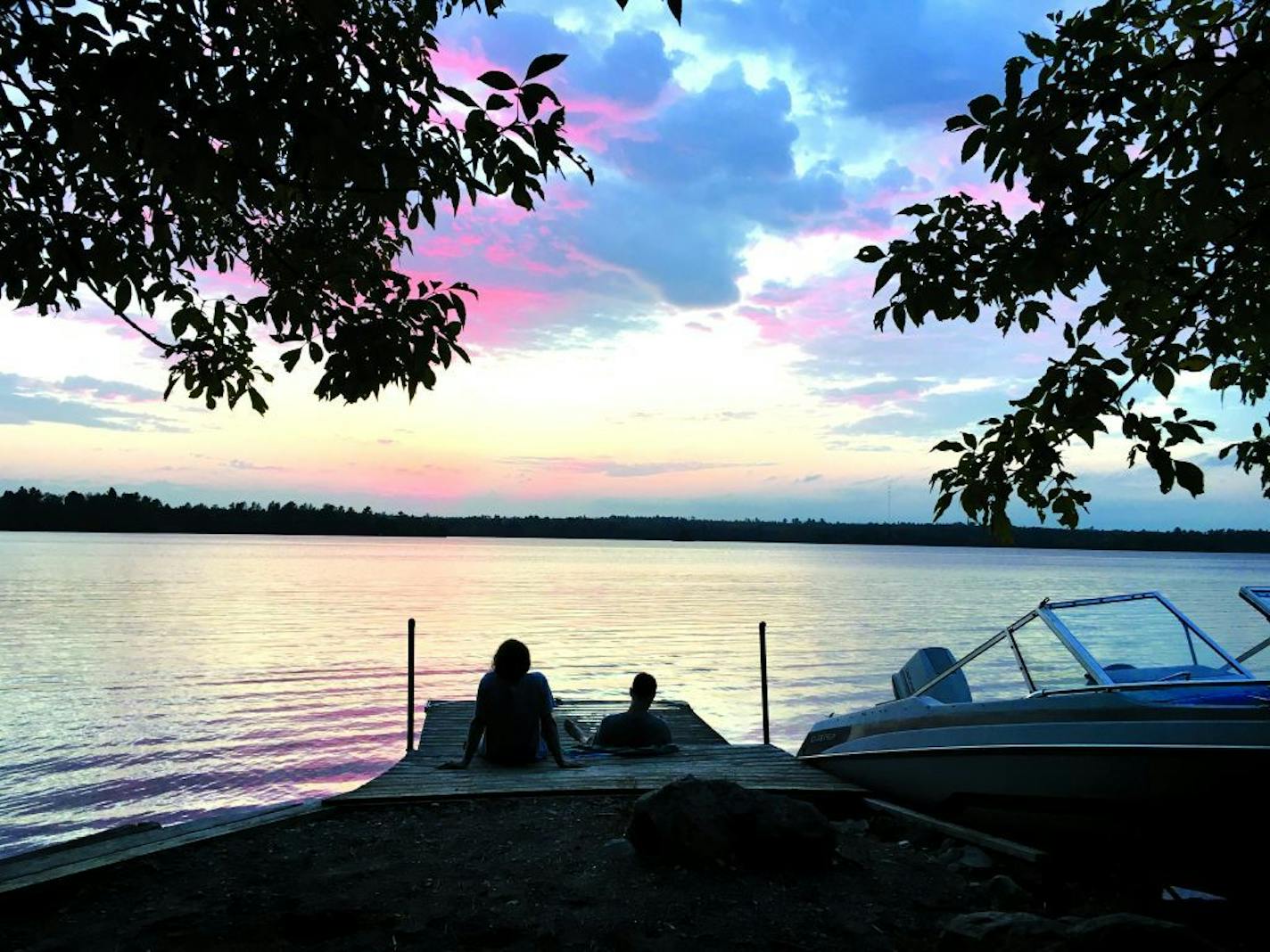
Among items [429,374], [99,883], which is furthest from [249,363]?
[99,883]

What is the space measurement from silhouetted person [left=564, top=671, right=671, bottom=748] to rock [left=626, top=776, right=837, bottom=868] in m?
4.54

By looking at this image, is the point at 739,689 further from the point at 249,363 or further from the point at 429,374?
the point at 429,374

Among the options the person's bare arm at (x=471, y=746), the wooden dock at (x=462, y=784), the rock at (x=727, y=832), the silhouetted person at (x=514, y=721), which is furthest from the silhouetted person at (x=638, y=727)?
the rock at (x=727, y=832)

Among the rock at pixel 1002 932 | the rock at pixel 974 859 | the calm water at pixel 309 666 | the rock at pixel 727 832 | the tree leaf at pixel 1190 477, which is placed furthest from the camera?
the calm water at pixel 309 666

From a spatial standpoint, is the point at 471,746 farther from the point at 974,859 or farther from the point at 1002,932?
the point at 1002,932

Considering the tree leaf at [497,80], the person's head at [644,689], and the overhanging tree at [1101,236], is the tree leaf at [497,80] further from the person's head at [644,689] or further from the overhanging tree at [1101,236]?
the person's head at [644,689]

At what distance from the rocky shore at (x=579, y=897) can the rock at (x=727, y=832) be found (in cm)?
1

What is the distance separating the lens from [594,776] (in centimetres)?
1004

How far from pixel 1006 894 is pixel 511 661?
17.4ft

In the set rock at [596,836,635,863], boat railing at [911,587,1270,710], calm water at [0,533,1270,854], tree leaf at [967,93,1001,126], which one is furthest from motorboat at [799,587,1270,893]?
calm water at [0,533,1270,854]

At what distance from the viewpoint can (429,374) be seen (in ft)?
16.3

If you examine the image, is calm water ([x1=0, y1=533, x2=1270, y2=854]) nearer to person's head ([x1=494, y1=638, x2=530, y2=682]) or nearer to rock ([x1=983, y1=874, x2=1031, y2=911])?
person's head ([x1=494, y1=638, x2=530, y2=682])

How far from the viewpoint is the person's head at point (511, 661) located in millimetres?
9938

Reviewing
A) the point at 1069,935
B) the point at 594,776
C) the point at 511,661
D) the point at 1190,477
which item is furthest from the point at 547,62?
the point at 594,776
